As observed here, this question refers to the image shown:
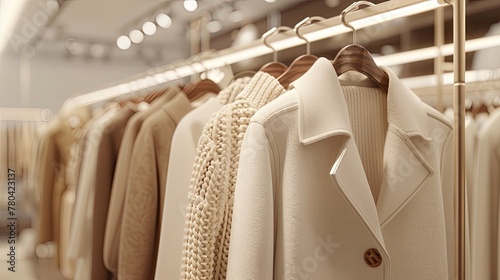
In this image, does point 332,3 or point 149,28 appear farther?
point 332,3

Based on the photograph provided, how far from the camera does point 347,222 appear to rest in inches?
32.9

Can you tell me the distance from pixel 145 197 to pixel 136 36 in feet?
1.43

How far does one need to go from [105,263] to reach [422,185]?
0.78 m

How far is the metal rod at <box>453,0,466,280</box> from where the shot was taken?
2.67ft

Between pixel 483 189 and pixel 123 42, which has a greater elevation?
pixel 123 42

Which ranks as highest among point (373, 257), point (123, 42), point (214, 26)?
point (214, 26)

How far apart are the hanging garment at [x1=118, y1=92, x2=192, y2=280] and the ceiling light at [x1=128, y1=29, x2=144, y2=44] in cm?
22

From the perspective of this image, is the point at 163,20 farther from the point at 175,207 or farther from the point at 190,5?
the point at 175,207

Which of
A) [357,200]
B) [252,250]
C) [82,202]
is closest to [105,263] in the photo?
[82,202]

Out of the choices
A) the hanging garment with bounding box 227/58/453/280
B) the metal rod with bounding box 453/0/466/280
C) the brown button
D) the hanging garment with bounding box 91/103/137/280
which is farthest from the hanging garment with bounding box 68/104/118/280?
the metal rod with bounding box 453/0/466/280

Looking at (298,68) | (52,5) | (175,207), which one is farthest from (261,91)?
(52,5)

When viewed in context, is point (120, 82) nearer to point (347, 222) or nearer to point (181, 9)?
point (181, 9)

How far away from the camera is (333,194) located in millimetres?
838

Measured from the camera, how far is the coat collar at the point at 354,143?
79cm
